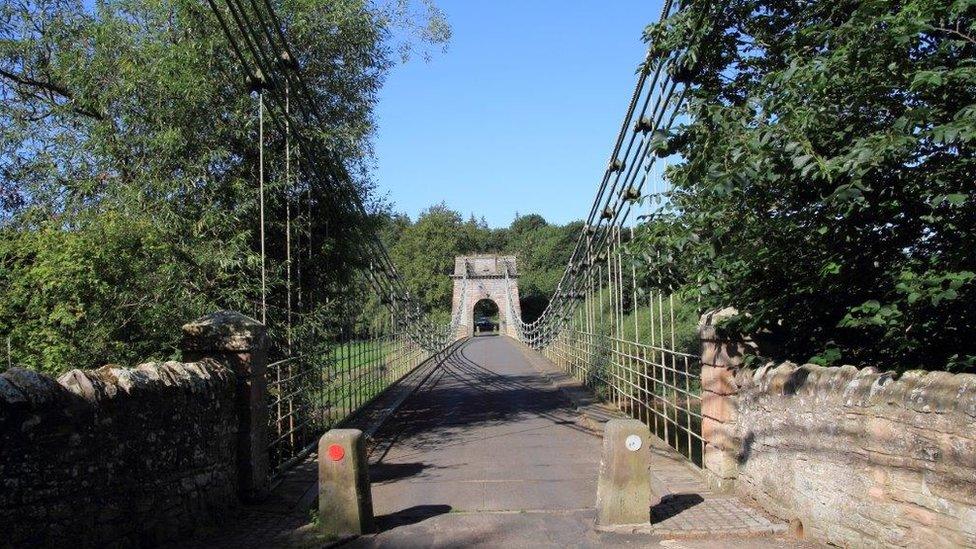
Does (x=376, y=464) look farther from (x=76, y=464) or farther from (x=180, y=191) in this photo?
(x=76, y=464)

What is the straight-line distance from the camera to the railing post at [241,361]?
559 centimetres

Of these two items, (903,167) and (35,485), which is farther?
(903,167)

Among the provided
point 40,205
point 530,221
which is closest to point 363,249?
point 40,205

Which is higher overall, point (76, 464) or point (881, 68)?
point (881, 68)

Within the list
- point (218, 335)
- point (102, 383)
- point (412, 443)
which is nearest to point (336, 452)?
point (218, 335)

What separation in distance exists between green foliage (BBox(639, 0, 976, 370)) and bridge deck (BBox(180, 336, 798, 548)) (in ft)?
4.08

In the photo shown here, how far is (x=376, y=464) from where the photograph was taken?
292 inches

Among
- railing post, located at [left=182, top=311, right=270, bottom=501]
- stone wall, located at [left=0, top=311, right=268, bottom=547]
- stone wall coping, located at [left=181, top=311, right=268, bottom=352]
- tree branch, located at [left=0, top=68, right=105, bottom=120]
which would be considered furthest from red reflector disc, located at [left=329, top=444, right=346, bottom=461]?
tree branch, located at [left=0, top=68, right=105, bottom=120]

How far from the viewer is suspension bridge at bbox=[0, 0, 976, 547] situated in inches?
142

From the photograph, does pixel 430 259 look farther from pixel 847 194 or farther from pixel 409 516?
pixel 847 194

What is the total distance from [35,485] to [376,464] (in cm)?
412

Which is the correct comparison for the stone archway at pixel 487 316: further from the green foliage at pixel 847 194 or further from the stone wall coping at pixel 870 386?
the stone wall coping at pixel 870 386

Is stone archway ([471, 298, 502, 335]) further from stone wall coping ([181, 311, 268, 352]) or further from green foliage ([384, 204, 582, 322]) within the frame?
stone wall coping ([181, 311, 268, 352])

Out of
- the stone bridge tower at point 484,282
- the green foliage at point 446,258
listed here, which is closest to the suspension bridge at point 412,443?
the green foliage at point 446,258
